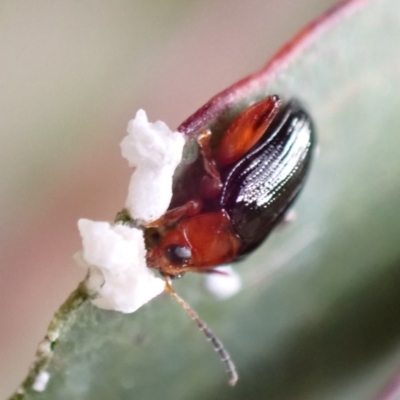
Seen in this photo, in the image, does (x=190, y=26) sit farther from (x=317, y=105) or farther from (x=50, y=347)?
(x=50, y=347)

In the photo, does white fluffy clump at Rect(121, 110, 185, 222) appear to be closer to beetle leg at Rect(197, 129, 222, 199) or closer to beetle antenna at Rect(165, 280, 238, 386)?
beetle leg at Rect(197, 129, 222, 199)

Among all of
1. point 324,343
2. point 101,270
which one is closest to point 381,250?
point 324,343

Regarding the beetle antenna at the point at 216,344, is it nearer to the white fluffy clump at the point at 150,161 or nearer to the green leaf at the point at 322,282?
the green leaf at the point at 322,282

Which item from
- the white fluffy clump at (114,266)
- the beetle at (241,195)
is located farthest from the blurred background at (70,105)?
the white fluffy clump at (114,266)

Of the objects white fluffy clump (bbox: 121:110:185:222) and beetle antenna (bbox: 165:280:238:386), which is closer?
white fluffy clump (bbox: 121:110:185:222)

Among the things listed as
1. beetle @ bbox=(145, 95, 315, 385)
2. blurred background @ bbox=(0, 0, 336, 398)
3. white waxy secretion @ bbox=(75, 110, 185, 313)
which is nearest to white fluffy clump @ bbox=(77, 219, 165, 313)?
white waxy secretion @ bbox=(75, 110, 185, 313)
